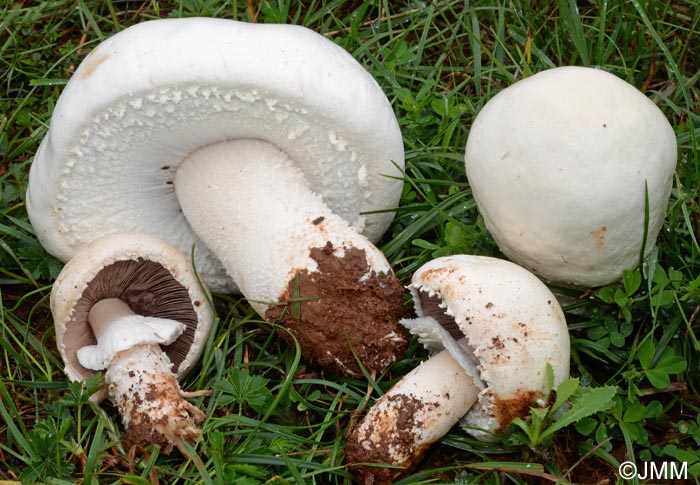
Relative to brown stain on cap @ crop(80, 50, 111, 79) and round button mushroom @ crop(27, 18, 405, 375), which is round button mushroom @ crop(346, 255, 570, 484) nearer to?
round button mushroom @ crop(27, 18, 405, 375)

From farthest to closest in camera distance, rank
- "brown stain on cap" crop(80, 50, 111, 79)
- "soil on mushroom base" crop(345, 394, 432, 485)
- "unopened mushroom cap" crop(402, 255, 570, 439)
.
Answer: "brown stain on cap" crop(80, 50, 111, 79) → "soil on mushroom base" crop(345, 394, 432, 485) → "unopened mushroom cap" crop(402, 255, 570, 439)

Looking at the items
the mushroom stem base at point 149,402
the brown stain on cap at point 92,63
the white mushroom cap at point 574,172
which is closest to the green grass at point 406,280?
the mushroom stem base at point 149,402

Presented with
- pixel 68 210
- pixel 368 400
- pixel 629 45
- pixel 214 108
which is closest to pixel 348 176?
pixel 214 108

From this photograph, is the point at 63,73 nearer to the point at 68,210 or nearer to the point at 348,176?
the point at 68,210

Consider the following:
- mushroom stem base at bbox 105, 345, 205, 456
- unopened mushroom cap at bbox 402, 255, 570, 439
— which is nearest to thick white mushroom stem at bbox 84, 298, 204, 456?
mushroom stem base at bbox 105, 345, 205, 456

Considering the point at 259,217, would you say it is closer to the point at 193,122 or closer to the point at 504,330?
the point at 193,122

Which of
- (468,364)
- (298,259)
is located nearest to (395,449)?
(468,364)

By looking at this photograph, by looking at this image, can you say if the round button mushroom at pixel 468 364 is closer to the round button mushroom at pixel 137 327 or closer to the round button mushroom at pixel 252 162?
the round button mushroom at pixel 252 162
